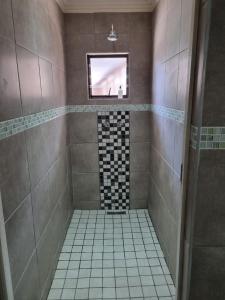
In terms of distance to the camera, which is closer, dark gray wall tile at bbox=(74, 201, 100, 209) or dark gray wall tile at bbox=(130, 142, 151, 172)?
dark gray wall tile at bbox=(130, 142, 151, 172)

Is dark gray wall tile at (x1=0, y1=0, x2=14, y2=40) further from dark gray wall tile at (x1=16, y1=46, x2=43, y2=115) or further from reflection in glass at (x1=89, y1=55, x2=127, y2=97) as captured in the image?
reflection in glass at (x1=89, y1=55, x2=127, y2=97)

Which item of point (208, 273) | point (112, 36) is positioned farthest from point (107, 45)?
point (208, 273)

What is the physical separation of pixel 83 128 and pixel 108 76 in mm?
691

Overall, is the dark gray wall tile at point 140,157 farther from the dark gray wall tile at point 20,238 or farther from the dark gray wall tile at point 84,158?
the dark gray wall tile at point 20,238

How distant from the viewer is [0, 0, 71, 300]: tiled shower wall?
1.14m

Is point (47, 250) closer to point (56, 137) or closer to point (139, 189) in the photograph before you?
point (56, 137)

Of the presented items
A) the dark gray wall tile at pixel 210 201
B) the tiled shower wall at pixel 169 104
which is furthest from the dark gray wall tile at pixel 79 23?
the dark gray wall tile at pixel 210 201

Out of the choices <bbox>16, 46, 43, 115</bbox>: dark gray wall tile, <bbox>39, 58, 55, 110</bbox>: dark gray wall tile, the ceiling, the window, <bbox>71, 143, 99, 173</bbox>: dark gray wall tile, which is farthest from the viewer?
<bbox>71, 143, 99, 173</bbox>: dark gray wall tile

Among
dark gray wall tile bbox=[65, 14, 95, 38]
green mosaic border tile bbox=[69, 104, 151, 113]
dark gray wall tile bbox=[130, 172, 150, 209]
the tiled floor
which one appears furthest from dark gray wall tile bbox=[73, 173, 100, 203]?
dark gray wall tile bbox=[65, 14, 95, 38]

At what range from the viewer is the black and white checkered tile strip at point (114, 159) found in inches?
110

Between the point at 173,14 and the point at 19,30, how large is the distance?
1.14 m

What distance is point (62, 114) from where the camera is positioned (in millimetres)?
2436

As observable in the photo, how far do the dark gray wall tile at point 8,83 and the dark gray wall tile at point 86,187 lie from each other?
1.77 m

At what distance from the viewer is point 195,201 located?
114cm
